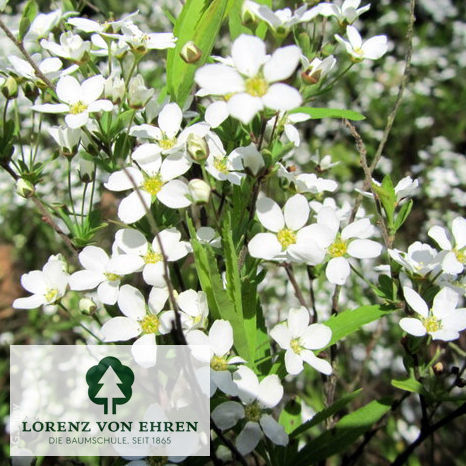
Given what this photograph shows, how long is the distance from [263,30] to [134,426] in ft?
2.29

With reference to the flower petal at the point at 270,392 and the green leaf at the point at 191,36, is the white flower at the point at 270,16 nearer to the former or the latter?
the green leaf at the point at 191,36

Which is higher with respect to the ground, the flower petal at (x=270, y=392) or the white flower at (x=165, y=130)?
the white flower at (x=165, y=130)

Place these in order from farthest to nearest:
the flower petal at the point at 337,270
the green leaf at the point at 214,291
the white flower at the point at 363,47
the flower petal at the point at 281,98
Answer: the white flower at the point at 363,47
the flower petal at the point at 337,270
the green leaf at the point at 214,291
the flower petal at the point at 281,98

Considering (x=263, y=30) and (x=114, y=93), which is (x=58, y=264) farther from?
(x=263, y=30)

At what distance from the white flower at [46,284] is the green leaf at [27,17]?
0.42 metres

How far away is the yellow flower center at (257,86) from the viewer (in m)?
0.70

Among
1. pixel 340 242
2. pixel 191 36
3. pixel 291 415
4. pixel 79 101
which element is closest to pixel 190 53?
pixel 191 36

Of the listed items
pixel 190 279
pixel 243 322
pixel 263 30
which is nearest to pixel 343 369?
pixel 190 279

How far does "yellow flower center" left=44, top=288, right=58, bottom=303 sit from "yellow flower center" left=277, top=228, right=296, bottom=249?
0.41 m

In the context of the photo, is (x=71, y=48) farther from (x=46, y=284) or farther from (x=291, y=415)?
(x=291, y=415)

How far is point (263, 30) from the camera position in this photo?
91cm

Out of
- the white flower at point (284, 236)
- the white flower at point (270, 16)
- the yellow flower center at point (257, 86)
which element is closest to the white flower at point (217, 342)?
the white flower at point (284, 236)

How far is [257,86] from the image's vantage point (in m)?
0.70

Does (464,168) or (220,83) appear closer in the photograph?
(220,83)
